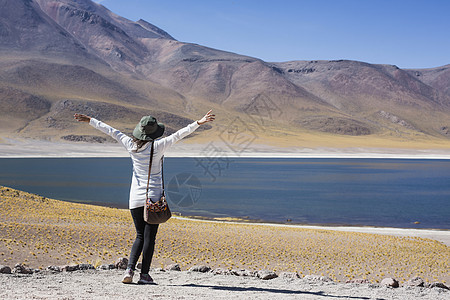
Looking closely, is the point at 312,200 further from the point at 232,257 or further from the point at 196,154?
the point at 196,154

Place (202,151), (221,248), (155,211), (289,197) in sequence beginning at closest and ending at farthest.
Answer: (155,211) < (221,248) < (289,197) < (202,151)

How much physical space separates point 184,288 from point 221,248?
20.8 feet

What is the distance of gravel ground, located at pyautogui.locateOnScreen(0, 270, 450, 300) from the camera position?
18.8 ft

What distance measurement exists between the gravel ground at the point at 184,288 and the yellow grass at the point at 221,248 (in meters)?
2.20

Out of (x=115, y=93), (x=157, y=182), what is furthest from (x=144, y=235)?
(x=115, y=93)

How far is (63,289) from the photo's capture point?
235 inches

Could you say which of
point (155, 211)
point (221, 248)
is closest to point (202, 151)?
point (221, 248)

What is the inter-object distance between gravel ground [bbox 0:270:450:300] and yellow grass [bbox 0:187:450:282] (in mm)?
2196

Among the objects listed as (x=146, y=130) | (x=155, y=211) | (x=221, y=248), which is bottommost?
(x=221, y=248)

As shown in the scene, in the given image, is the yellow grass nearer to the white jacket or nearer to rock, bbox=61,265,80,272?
rock, bbox=61,265,80,272

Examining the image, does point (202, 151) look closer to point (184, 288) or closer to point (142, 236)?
point (184, 288)

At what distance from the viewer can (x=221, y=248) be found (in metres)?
12.7

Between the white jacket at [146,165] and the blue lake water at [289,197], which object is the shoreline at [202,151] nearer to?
the blue lake water at [289,197]

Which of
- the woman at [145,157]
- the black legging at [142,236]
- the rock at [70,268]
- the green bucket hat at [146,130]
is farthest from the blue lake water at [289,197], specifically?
the green bucket hat at [146,130]
